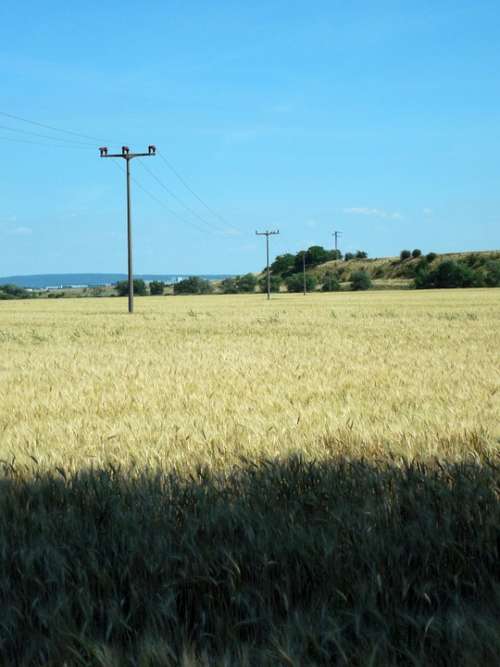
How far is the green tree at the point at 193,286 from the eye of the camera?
118 metres

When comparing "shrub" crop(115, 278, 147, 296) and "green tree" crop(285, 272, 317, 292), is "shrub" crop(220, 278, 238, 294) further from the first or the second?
"shrub" crop(115, 278, 147, 296)

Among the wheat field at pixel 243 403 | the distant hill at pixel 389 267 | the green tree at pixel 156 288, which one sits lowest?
the wheat field at pixel 243 403

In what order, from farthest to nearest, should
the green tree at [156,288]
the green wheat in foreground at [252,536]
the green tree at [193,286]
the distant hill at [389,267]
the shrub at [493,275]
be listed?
the distant hill at [389,267], the green tree at [156,288], the green tree at [193,286], the shrub at [493,275], the green wheat in foreground at [252,536]

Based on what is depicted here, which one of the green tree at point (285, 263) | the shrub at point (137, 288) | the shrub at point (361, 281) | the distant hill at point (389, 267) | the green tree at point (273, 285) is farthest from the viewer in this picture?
the green tree at point (285, 263)

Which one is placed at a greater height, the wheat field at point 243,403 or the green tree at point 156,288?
the green tree at point 156,288

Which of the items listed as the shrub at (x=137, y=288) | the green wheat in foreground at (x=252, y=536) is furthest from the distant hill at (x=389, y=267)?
the green wheat in foreground at (x=252, y=536)

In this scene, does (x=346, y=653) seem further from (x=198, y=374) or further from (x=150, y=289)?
(x=150, y=289)

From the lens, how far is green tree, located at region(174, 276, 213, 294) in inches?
4628

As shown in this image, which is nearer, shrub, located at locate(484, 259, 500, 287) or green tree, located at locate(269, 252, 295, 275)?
shrub, located at locate(484, 259, 500, 287)

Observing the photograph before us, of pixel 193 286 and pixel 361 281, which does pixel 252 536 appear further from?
pixel 193 286

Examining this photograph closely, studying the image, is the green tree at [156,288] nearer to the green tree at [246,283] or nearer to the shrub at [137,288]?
the shrub at [137,288]

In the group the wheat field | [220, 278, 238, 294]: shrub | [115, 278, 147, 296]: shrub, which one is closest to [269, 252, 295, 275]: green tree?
[220, 278, 238, 294]: shrub

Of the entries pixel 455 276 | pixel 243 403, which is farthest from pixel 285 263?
pixel 243 403

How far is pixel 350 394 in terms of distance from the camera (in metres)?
7.81
